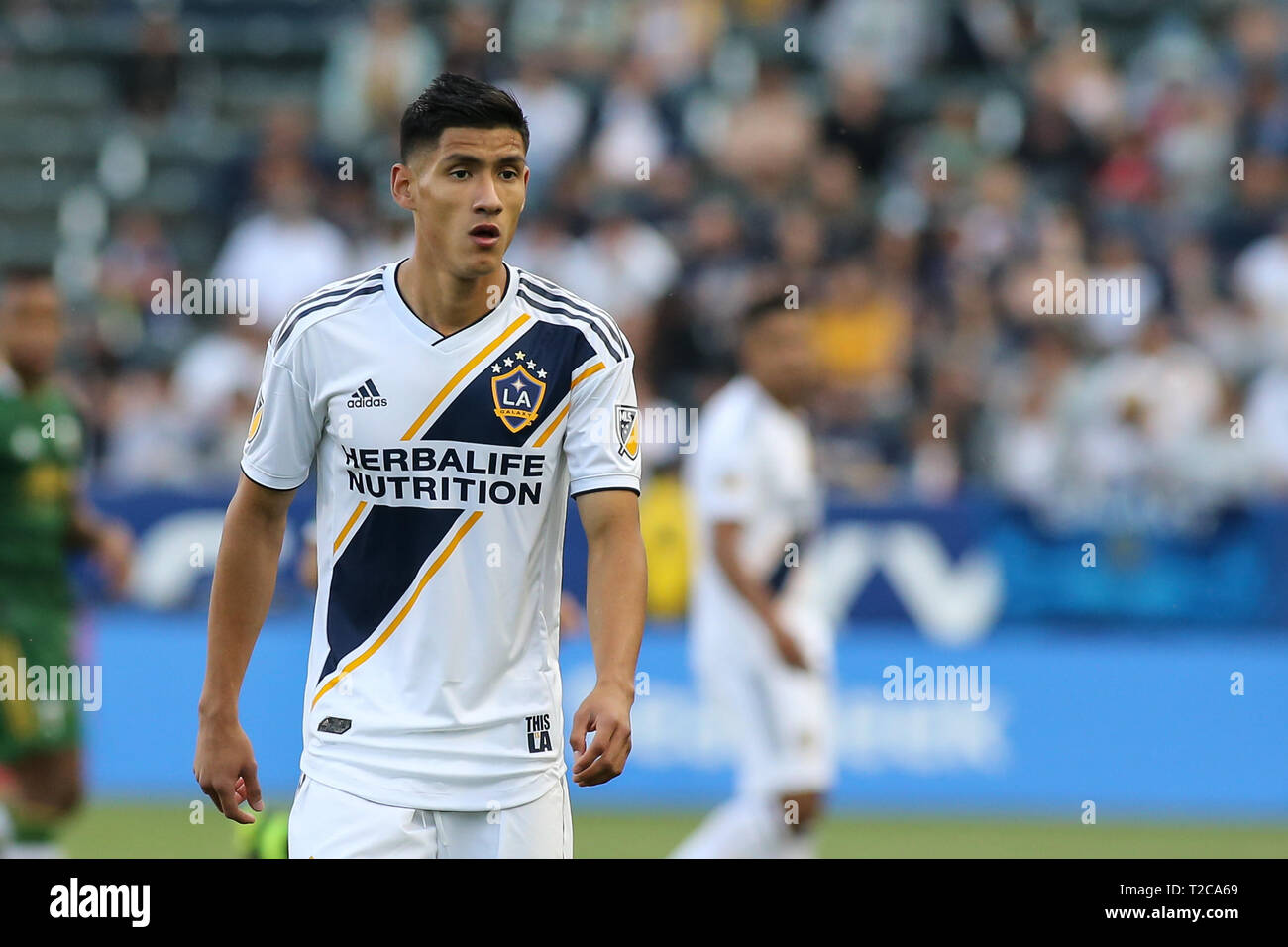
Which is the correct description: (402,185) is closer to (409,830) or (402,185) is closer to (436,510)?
(436,510)

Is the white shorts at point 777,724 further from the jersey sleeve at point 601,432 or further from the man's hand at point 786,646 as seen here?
the jersey sleeve at point 601,432

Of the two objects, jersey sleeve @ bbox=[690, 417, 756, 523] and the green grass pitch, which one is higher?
jersey sleeve @ bbox=[690, 417, 756, 523]

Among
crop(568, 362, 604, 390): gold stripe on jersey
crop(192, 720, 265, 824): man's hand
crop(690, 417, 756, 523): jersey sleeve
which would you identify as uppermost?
crop(568, 362, 604, 390): gold stripe on jersey

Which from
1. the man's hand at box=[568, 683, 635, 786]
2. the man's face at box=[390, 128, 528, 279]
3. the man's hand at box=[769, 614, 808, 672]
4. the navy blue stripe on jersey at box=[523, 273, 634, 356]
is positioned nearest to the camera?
the man's hand at box=[568, 683, 635, 786]

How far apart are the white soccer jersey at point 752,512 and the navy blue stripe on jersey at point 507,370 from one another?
363cm

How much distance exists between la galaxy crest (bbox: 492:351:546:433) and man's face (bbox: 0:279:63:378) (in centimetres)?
420

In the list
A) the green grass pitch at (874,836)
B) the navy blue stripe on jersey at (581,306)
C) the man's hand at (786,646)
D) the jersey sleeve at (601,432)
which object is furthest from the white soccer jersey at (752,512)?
the jersey sleeve at (601,432)

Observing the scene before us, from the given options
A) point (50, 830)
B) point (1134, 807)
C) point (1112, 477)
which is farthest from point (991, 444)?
point (50, 830)

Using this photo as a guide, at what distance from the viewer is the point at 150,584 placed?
1095 cm

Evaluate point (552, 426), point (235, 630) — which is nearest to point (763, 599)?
point (552, 426)

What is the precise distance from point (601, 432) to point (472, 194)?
0.61m

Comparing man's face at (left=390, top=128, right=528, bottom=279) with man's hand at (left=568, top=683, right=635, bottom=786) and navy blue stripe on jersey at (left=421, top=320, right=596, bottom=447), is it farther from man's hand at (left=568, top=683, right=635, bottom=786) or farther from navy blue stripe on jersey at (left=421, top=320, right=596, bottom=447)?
man's hand at (left=568, top=683, right=635, bottom=786)

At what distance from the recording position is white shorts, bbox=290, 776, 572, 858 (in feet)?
14.5

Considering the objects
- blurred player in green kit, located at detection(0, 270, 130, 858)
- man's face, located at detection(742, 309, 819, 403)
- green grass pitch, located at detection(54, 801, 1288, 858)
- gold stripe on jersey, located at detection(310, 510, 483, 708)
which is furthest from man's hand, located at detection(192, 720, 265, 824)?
green grass pitch, located at detection(54, 801, 1288, 858)
